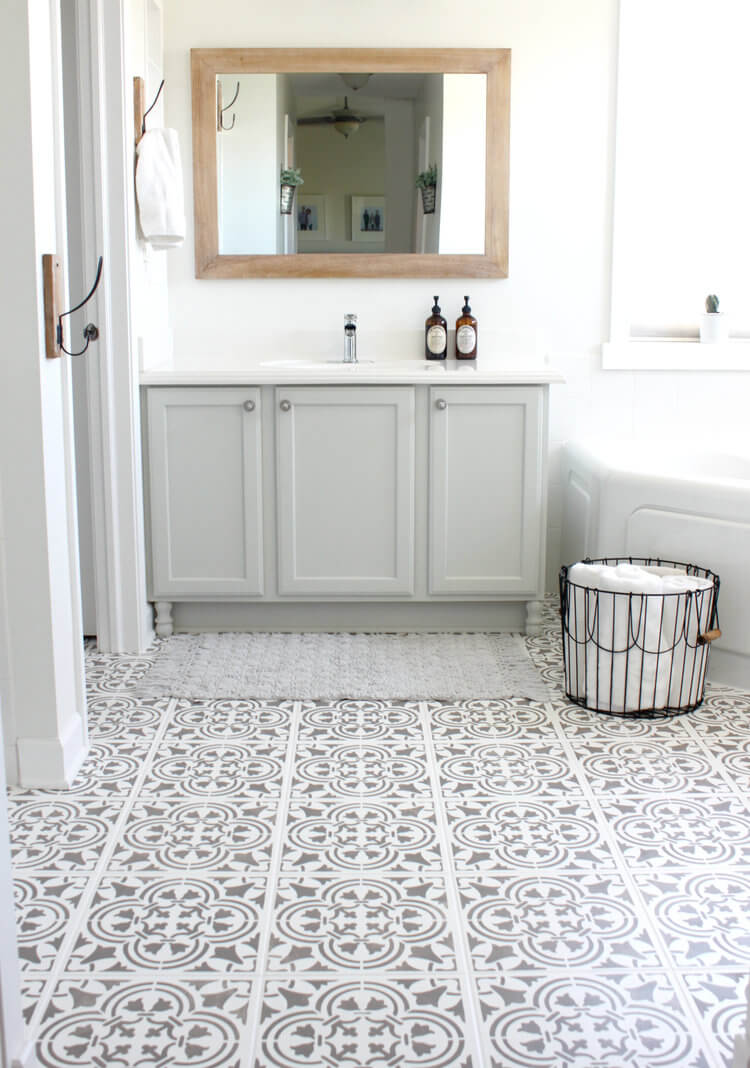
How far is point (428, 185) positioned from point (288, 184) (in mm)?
481

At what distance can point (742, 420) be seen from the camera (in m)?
4.09

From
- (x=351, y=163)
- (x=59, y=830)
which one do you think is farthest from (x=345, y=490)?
(x=59, y=830)

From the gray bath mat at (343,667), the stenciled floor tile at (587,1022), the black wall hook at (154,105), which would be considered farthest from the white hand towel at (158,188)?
the stenciled floor tile at (587,1022)

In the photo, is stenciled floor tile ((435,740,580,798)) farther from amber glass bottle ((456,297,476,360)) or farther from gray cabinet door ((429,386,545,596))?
amber glass bottle ((456,297,476,360))

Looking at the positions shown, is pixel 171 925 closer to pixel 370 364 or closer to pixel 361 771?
pixel 361 771

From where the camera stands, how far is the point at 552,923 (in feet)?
6.55

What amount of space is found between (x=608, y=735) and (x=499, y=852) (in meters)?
0.71

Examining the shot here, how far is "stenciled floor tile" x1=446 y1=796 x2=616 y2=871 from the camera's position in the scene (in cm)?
222

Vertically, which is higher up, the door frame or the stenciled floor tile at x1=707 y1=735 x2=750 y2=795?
the door frame

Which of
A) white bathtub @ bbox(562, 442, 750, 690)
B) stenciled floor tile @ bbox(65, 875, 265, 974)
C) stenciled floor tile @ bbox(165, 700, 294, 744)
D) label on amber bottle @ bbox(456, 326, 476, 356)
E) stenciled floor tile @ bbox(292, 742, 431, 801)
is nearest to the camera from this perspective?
stenciled floor tile @ bbox(65, 875, 265, 974)

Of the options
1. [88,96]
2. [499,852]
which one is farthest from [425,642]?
[88,96]

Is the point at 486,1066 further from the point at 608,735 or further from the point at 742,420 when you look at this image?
the point at 742,420

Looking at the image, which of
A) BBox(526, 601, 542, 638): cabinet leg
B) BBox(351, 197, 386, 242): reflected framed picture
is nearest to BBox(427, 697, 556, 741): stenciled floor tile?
BBox(526, 601, 542, 638): cabinet leg

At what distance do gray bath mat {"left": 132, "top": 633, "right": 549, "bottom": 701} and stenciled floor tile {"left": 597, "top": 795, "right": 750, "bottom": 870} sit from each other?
0.69 metres
